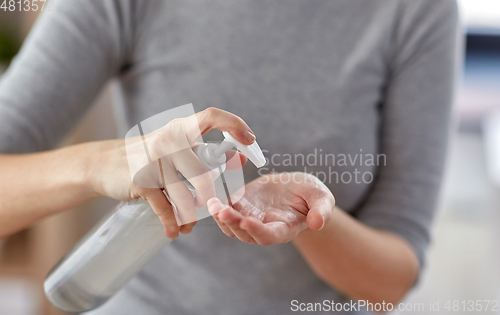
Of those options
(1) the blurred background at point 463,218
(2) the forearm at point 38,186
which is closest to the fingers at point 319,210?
(2) the forearm at point 38,186

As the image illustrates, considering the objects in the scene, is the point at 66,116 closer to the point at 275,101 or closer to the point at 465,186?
the point at 275,101

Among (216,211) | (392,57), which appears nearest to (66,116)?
(216,211)

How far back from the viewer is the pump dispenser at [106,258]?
0.69 ft

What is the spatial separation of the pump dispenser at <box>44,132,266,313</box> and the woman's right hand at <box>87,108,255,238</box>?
0.8 inches

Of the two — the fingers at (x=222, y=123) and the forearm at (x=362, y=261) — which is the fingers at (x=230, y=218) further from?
the forearm at (x=362, y=261)

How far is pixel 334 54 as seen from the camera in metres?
0.36

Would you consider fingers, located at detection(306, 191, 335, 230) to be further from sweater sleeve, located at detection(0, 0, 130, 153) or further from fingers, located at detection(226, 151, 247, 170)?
sweater sleeve, located at detection(0, 0, 130, 153)

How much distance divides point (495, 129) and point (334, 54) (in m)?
0.90

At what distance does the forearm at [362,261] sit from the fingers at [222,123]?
0.46ft

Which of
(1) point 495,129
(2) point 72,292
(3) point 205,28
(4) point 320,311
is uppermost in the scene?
(3) point 205,28
